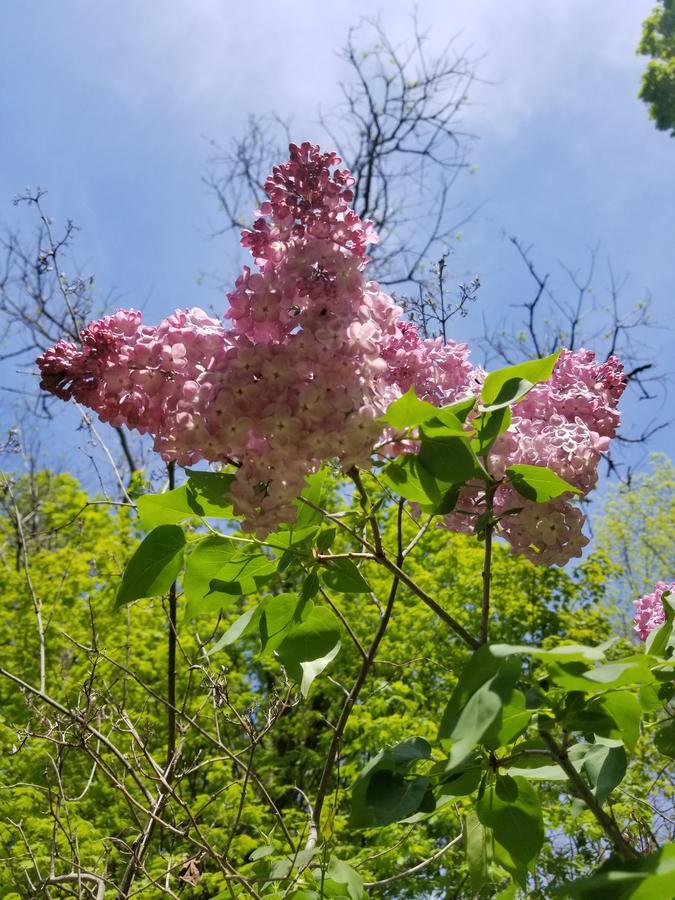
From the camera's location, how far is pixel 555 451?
128cm

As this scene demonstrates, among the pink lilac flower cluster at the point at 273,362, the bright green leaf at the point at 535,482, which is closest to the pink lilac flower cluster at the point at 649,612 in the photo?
the bright green leaf at the point at 535,482

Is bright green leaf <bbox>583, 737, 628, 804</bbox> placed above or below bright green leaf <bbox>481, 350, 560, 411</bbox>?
below

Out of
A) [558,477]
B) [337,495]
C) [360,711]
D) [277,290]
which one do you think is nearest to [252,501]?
[277,290]

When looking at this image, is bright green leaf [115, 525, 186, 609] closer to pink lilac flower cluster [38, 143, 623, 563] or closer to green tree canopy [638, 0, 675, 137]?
pink lilac flower cluster [38, 143, 623, 563]

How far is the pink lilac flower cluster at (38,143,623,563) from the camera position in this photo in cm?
108

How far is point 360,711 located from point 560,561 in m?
5.24

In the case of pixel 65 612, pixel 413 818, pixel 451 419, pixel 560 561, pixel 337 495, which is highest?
pixel 337 495

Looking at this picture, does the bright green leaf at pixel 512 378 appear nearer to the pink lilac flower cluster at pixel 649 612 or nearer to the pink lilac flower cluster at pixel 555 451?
the pink lilac flower cluster at pixel 555 451

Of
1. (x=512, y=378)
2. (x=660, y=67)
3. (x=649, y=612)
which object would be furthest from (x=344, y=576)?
(x=660, y=67)

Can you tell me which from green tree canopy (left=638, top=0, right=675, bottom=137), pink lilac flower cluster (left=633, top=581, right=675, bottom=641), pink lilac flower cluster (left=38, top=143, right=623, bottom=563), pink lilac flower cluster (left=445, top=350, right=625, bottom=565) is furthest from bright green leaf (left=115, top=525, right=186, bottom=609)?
green tree canopy (left=638, top=0, right=675, bottom=137)

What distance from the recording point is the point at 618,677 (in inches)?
31.6

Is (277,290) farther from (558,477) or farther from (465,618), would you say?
(465,618)

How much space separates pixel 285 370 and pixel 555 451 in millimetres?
472

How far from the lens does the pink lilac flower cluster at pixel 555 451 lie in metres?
1.29
